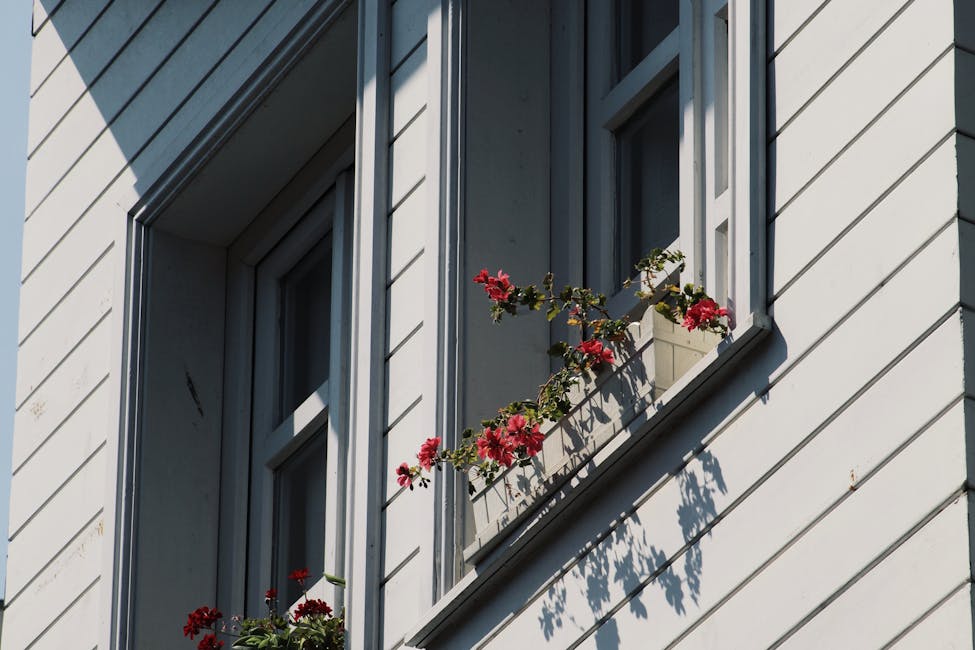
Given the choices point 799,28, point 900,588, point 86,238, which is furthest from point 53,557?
point 900,588

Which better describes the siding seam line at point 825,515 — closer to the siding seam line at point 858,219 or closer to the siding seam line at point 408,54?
the siding seam line at point 858,219

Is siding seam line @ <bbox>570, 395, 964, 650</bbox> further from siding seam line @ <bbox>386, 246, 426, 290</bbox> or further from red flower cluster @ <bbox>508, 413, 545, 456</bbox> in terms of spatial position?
siding seam line @ <bbox>386, 246, 426, 290</bbox>

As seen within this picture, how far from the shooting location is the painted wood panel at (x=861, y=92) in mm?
4121

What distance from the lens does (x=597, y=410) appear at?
4.66 metres

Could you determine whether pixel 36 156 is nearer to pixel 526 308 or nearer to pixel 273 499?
pixel 273 499

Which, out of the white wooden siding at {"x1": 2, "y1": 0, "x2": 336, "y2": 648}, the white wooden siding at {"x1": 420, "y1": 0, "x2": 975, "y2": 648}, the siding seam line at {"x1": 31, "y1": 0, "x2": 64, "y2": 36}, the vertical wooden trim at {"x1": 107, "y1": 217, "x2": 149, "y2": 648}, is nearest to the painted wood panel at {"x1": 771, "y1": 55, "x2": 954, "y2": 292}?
the white wooden siding at {"x1": 420, "y1": 0, "x2": 975, "y2": 648}

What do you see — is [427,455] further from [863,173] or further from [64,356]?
[64,356]

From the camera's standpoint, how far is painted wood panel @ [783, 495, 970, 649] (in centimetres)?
377

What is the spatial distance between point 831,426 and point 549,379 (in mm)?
996

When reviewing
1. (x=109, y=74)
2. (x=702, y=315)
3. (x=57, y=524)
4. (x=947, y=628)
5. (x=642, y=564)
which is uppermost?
(x=109, y=74)

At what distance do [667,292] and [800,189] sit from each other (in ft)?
2.03

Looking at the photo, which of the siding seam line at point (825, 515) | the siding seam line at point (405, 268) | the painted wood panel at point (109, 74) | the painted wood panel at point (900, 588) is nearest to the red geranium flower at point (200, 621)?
the siding seam line at point (405, 268)

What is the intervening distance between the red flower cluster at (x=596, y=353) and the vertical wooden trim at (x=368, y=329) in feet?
2.70

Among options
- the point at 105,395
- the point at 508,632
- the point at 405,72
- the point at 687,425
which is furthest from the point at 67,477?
the point at 687,425
